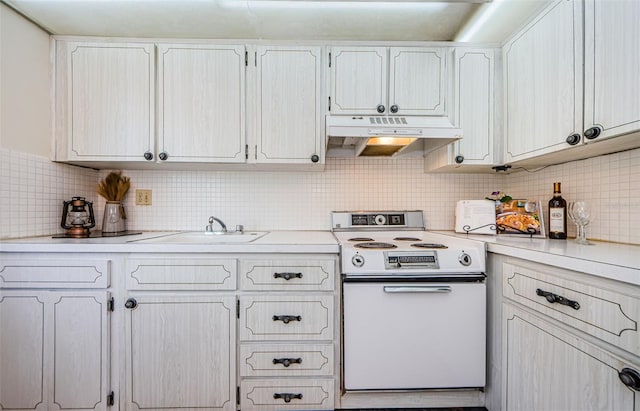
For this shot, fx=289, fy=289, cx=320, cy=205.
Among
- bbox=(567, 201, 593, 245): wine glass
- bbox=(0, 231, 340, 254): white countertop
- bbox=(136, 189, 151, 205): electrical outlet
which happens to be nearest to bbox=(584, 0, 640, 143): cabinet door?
bbox=(567, 201, 593, 245): wine glass

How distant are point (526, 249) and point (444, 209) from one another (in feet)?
3.15

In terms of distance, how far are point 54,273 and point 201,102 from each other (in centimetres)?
114

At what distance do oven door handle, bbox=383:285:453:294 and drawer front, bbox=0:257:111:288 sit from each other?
1.33m

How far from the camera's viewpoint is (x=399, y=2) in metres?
1.50

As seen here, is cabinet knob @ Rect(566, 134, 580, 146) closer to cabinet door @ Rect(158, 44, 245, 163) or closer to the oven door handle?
the oven door handle

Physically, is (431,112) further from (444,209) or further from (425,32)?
(444,209)

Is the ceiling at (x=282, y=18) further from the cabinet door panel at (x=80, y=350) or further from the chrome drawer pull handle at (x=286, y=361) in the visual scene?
the chrome drawer pull handle at (x=286, y=361)

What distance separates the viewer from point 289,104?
1.75 meters

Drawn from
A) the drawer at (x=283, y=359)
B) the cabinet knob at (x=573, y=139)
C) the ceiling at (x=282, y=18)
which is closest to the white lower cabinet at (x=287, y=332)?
the drawer at (x=283, y=359)

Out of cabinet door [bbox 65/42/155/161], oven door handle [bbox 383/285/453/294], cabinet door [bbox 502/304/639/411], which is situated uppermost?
cabinet door [bbox 65/42/155/161]

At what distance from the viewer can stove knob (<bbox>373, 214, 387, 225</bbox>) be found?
205 cm

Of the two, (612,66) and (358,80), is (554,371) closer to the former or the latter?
(612,66)

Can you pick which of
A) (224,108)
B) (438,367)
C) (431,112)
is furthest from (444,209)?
(224,108)

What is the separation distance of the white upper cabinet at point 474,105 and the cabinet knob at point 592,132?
0.59 meters
